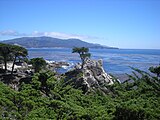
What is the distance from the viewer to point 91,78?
212 ft

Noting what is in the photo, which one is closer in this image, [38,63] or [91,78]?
[91,78]

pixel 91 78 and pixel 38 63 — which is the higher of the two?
pixel 38 63

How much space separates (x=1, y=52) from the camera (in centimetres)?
7625

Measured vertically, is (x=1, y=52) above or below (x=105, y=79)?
above

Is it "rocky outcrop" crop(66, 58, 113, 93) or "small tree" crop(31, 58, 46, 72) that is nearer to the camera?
"rocky outcrop" crop(66, 58, 113, 93)

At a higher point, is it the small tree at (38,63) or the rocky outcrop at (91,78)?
the small tree at (38,63)

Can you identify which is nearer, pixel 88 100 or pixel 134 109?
pixel 134 109

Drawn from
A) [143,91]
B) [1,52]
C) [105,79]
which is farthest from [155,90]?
[1,52]

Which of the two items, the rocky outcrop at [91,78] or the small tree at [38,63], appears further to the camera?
the small tree at [38,63]

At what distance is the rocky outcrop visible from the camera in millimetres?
61091

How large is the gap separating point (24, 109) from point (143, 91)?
64.4ft

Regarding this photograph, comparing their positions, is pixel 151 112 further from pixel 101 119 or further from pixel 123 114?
pixel 101 119

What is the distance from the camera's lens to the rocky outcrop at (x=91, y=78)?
6109cm

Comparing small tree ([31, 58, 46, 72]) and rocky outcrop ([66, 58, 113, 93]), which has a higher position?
small tree ([31, 58, 46, 72])
